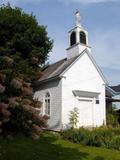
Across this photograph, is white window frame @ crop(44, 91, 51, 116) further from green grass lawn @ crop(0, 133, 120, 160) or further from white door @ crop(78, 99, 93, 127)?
green grass lawn @ crop(0, 133, 120, 160)

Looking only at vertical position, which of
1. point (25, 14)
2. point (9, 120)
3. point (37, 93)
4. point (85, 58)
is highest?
point (25, 14)

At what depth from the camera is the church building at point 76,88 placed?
26844 mm

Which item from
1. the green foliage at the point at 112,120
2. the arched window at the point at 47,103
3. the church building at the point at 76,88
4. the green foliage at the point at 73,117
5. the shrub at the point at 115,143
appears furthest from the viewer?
the green foliage at the point at 112,120

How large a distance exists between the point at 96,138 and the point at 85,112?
6070 mm

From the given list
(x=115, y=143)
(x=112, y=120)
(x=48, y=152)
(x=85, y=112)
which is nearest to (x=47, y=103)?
(x=85, y=112)

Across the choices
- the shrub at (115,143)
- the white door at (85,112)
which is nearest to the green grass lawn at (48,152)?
the shrub at (115,143)

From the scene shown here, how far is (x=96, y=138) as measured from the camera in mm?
22031

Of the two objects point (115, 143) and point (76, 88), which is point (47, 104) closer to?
point (76, 88)

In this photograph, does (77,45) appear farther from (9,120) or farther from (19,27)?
(9,120)

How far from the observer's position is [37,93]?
3078 cm

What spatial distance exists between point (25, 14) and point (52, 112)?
9.62 meters

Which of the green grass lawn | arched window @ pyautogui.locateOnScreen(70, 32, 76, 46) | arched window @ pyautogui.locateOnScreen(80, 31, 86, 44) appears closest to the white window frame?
arched window @ pyautogui.locateOnScreen(70, 32, 76, 46)

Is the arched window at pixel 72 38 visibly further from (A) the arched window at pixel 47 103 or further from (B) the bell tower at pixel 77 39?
(A) the arched window at pixel 47 103

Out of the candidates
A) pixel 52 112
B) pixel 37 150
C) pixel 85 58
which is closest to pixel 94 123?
pixel 52 112
